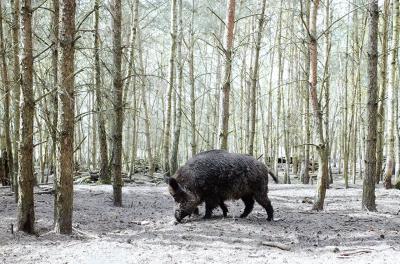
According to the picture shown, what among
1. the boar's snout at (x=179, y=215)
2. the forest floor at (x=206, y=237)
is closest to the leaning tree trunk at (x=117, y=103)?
the forest floor at (x=206, y=237)

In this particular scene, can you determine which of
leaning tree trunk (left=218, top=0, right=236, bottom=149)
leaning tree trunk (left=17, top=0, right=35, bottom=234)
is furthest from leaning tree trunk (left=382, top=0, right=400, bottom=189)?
leaning tree trunk (left=17, top=0, right=35, bottom=234)

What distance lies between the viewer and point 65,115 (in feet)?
20.4

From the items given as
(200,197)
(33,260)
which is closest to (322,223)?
(200,197)

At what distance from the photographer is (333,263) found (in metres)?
5.05

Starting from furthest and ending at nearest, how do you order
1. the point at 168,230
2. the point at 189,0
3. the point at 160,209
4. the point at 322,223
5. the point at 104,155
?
the point at 189,0 < the point at 104,155 < the point at 160,209 < the point at 322,223 < the point at 168,230

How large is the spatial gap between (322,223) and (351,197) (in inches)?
165

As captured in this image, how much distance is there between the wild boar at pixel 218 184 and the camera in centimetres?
808

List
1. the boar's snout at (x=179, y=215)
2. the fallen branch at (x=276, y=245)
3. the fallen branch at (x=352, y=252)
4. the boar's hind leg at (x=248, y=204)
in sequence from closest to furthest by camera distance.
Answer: the fallen branch at (x=352, y=252) → the fallen branch at (x=276, y=245) → the boar's snout at (x=179, y=215) → the boar's hind leg at (x=248, y=204)

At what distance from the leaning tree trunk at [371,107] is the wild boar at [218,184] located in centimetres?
209

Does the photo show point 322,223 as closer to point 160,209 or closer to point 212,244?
point 212,244

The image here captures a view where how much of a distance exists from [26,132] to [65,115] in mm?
809

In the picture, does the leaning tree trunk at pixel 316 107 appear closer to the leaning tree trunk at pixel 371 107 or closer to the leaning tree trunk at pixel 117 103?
the leaning tree trunk at pixel 371 107

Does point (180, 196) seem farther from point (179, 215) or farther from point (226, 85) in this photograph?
point (226, 85)

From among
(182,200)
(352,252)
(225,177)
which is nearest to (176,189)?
(182,200)
